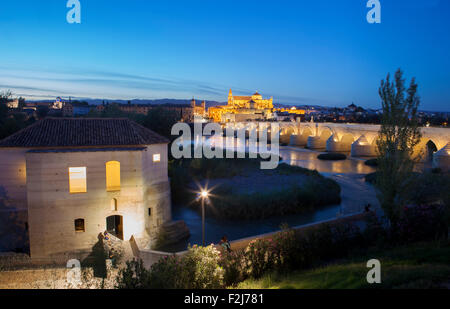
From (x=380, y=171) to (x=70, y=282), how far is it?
1185 cm

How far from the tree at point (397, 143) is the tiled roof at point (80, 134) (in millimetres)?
9737

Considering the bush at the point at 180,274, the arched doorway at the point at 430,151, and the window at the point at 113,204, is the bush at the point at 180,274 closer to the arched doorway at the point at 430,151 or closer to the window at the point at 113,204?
the window at the point at 113,204

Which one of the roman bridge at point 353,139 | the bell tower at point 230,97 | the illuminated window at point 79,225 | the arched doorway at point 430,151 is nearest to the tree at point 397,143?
the illuminated window at point 79,225

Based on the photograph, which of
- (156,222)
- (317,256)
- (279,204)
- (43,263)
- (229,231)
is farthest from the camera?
(279,204)

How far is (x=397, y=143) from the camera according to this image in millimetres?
11312

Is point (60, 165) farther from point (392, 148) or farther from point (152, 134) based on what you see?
point (392, 148)

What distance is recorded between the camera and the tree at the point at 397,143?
1103 centimetres

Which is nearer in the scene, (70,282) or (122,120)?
(70,282)

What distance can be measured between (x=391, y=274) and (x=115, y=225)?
10.9 meters

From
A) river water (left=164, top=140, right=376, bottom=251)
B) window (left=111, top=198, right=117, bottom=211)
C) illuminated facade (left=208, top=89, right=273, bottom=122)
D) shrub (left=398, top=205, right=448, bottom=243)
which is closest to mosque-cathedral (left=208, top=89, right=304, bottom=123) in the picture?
illuminated facade (left=208, top=89, right=273, bottom=122)

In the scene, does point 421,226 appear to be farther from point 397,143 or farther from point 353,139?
point 353,139

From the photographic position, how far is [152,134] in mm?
15820

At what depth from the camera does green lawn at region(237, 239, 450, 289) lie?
6209 millimetres
